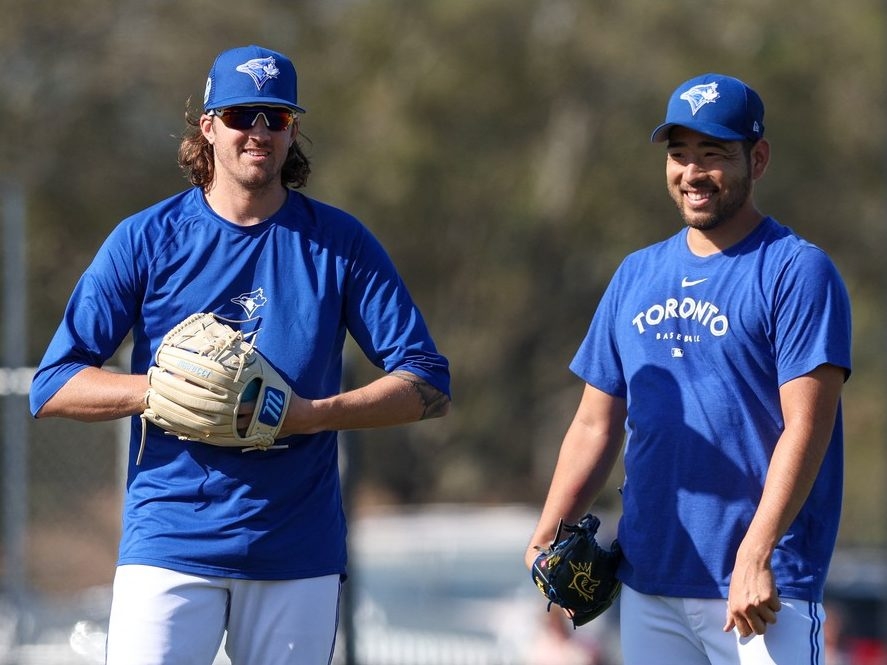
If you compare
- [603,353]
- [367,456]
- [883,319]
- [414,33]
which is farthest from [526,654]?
[883,319]

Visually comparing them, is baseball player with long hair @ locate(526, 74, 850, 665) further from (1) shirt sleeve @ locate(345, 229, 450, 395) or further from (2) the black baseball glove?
(1) shirt sleeve @ locate(345, 229, 450, 395)

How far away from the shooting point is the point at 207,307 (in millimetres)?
4137

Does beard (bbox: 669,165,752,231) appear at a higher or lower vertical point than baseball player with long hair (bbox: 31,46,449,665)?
higher

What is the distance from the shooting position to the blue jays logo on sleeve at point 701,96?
13.8ft

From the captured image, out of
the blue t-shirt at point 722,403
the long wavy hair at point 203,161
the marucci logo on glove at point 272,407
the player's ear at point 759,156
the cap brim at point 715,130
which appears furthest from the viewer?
the long wavy hair at point 203,161

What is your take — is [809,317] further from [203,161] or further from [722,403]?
[203,161]

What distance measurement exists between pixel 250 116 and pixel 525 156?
22252mm

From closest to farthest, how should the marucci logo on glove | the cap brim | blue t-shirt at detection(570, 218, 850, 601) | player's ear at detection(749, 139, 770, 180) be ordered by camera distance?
the marucci logo on glove → blue t-shirt at detection(570, 218, 850, 601) → the cap brim → player's ear at detection(749, 139, 770, 180)

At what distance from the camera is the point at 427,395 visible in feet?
14.0

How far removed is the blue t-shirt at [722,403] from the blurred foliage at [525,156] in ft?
66.2

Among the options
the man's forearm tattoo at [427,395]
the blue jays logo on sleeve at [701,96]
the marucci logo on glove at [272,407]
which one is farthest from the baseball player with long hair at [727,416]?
the marucci logo on glove at [272,407]

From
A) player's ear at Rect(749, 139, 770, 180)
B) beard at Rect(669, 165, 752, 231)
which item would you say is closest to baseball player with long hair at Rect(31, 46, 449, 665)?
beard at Rect(669, 165, 752, 231)

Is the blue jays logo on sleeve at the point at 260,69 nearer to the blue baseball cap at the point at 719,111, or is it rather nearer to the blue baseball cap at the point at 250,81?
the blue baseball cap at the point at 250,81

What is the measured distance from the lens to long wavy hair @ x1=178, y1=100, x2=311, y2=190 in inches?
174
